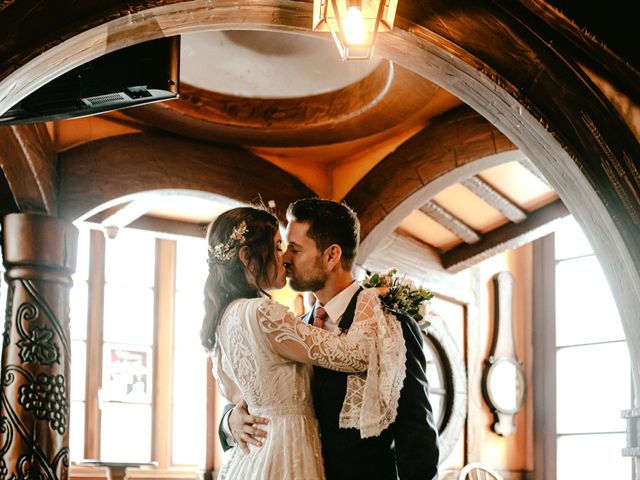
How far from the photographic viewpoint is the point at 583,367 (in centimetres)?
850

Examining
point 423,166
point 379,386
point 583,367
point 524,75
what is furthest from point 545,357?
point 379,386

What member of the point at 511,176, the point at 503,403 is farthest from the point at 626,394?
the point at 511,176

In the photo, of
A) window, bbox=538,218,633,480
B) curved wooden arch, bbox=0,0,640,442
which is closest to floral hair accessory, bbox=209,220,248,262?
curved wooden arch, bbox=0,0,640,442

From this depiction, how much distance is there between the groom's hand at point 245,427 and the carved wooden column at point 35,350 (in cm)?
213

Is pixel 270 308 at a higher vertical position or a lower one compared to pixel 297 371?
higher

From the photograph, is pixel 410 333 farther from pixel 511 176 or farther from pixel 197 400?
pixel 197 400

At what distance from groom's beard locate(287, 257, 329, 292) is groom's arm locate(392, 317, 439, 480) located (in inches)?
12.7

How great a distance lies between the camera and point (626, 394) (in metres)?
8.14

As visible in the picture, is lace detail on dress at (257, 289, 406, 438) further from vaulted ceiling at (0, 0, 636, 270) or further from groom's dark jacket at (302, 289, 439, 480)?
vaulted ceiling at (0, 0, 636, 270)

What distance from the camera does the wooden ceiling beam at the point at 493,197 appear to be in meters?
6.82

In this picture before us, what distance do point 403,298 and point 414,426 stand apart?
16.9 inches

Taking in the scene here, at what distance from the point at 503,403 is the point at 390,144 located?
3.01 m

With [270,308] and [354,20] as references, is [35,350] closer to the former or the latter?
[270,308]

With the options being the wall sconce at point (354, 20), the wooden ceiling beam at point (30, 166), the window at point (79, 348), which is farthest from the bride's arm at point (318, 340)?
the window at point (79, 348)
